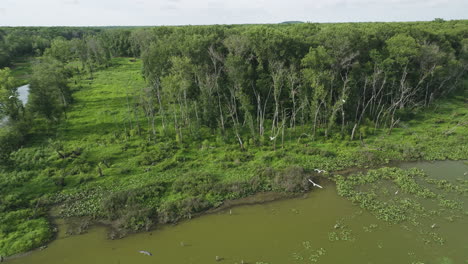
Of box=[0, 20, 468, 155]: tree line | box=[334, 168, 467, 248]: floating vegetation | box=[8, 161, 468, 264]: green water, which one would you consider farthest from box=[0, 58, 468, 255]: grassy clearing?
box=[0, 20, 468, 155]: tree line

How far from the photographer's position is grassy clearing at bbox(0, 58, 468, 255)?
22734 mm

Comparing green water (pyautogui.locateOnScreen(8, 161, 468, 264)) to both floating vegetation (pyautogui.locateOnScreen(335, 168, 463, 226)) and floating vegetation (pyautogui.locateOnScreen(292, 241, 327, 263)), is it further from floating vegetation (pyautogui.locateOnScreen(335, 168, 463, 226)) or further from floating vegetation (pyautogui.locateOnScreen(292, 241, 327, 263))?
floating vegetation (pyautogui.locateOnScreen(335, 168, 463, 226))

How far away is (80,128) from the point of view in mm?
38781

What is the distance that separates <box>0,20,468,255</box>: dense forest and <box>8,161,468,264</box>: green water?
69.2 inches

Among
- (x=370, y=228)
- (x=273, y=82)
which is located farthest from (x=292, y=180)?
(x=273, y=82)

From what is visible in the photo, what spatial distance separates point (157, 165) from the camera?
2923cm

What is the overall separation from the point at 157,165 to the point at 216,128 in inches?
428

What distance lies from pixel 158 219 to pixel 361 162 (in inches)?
903

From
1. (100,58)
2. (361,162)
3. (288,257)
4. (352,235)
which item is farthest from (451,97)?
(100,58)

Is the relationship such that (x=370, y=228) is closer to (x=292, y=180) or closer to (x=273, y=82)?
(x=292, y=180)

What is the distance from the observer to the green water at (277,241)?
18.4 metres

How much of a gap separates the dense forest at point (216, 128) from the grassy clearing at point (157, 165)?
0.14m

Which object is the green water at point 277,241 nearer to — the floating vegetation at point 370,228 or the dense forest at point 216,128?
the floating vegetation at point 370,228

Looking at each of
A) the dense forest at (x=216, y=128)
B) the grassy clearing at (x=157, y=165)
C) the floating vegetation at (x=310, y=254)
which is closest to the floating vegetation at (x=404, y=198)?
the grassy clearing at (x=157, y=165)
